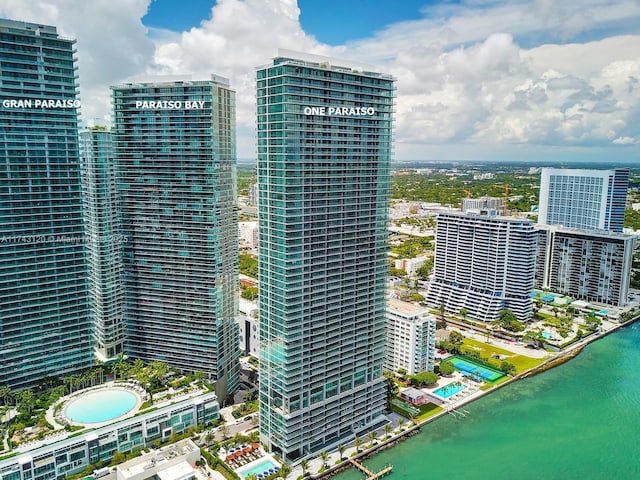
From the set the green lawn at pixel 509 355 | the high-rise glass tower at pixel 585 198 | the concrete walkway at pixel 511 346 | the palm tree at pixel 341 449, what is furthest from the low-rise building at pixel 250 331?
the high-rise glass tower at pixel 585 198

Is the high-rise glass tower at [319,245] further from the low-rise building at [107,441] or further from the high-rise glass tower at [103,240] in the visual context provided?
the high-rise glass tower at [103,240]

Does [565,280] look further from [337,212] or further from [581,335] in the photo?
[337,212]

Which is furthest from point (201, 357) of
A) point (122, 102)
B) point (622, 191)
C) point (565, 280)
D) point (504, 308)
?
point (622, 191)

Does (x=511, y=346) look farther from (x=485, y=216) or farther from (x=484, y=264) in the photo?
(x=485, y=216)

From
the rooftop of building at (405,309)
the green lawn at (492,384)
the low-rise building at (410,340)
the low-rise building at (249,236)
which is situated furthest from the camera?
the low-rise building at (249,236)

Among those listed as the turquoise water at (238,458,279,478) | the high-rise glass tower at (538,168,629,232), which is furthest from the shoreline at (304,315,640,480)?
the high-rise glass tower at (538,168,629,232)

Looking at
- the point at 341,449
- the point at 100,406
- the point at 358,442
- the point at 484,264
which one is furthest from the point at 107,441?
the point at 484,264
